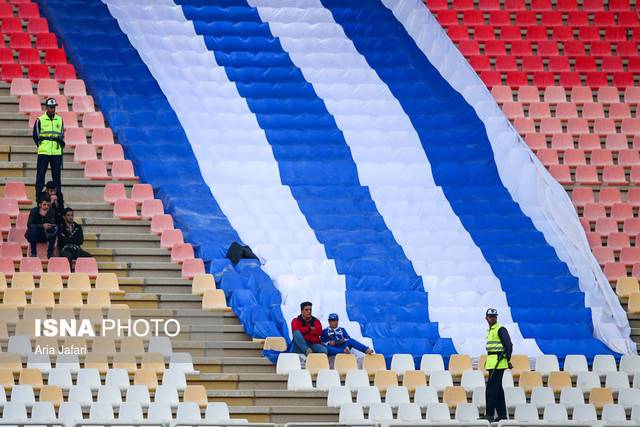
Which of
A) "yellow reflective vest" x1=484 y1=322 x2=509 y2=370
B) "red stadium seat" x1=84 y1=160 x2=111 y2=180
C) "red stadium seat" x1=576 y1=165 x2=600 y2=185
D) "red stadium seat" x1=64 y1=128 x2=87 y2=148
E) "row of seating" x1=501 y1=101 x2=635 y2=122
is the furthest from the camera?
"row of seating" x1=501 y1=101 x2=635 y2=122

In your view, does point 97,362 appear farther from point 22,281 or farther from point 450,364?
point 450,364

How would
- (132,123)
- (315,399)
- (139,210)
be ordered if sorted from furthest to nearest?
1. (132,123)
2. (139,210)
3. (315,399)

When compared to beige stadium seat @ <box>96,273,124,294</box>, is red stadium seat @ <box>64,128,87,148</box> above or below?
above

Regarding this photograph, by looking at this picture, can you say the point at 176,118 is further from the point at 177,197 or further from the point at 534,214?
the point at 534,214

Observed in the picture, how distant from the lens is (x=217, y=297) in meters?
16.6

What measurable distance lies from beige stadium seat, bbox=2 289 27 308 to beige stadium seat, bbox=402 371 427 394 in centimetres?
376

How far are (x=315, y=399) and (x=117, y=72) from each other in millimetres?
6350

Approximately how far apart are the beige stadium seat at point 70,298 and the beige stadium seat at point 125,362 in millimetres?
946

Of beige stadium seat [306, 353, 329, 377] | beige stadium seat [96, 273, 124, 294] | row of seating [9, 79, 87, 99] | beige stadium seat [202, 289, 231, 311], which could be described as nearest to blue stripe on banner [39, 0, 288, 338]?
beige stadium seat [202, 289, 231, 311]

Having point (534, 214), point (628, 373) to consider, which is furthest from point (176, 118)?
point (628, 373)

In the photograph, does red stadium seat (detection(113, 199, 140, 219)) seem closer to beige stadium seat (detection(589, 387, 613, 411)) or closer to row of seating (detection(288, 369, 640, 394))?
row of seating (detection(288, 369, 640, 394))

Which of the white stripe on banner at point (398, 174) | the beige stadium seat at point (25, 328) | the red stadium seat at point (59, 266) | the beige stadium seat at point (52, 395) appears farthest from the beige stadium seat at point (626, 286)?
the beige stadium seat at point (52, 395)

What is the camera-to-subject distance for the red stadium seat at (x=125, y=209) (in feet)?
58.2

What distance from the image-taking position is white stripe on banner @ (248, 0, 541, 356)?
17062mm
